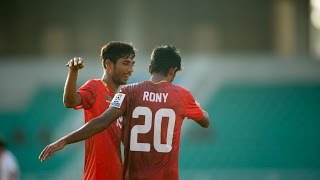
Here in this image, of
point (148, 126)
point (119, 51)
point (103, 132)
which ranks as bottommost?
point (103, 132)

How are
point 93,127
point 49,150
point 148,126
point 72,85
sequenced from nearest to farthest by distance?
point 49,150, point 93,127, point 148,126, point 72,85

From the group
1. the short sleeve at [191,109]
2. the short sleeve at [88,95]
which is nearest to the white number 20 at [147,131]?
the short sleeve at [191,109]

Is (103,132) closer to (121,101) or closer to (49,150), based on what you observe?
(121,101)

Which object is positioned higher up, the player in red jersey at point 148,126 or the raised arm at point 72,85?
the raised arm at point 72,85

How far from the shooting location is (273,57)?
2184cm

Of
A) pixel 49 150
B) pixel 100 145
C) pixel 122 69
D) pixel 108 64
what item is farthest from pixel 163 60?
pixel 49 150

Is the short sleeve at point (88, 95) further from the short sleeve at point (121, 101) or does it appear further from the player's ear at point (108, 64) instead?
the short sleeve at point (121, 101)

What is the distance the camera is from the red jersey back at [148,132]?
6.43 meters

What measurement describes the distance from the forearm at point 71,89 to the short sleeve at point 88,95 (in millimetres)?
120

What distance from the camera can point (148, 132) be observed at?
21.2 feet

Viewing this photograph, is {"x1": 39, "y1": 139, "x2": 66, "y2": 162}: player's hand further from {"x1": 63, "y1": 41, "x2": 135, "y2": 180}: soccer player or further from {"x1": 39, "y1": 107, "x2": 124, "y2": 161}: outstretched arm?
{"x1": 63, "y1": 41, "x2": 135, "y2": 180}: soccer player

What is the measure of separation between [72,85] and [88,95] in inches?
13.3

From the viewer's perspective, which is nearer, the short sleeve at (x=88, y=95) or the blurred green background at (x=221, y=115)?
the short sleeve at (x=88, y=95)

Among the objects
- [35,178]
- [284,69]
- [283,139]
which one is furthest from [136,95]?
[284,69]
